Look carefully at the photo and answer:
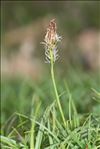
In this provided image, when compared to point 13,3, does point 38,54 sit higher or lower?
lower

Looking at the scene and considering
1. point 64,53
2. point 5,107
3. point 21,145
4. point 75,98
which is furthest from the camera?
point 64,53

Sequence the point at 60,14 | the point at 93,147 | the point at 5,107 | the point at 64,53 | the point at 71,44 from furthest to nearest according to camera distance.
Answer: the point at 60,14 < the point at 71,44 < the point at 64,53 < the point at 5,107 < the point at 93,147

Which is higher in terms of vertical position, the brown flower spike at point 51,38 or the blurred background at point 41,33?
the blurred background at point 41,33

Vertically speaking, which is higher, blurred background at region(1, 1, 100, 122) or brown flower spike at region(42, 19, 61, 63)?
blurred background at region(1, 1, 100, 122)

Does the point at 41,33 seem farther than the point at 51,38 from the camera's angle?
Yes

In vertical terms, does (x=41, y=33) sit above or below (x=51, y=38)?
above

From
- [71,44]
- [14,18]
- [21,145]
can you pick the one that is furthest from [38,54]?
[21,145]

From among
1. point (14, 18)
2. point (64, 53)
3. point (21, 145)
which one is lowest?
point (21, 145)

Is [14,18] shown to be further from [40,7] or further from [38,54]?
[38,54]

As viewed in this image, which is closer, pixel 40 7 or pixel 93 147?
pixel 93 147

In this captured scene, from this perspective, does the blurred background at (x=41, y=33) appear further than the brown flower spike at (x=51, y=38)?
Yes

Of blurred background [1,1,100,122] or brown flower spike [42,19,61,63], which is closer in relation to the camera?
brown flower spike [42,19,61,63]
